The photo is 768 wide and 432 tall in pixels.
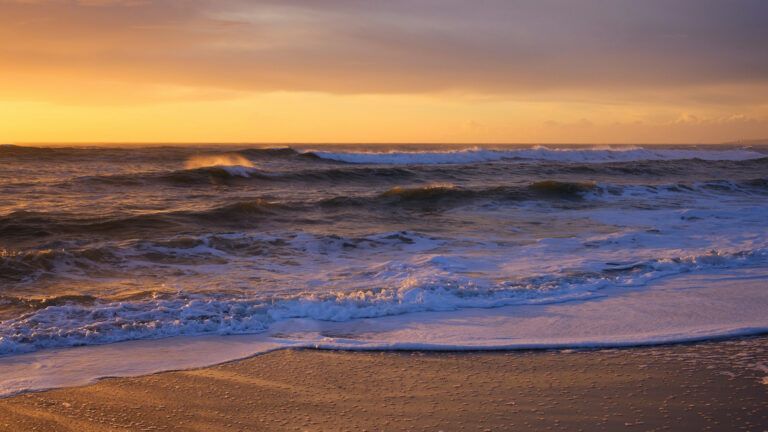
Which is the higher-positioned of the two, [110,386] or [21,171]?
[21,171]

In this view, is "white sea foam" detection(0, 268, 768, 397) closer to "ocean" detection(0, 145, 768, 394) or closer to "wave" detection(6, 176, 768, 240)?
"ocean" detection(0, 145, 768, 394)

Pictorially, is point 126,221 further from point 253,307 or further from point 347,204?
point 253,307

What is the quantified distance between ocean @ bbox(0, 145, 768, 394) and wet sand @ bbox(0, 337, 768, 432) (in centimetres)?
33

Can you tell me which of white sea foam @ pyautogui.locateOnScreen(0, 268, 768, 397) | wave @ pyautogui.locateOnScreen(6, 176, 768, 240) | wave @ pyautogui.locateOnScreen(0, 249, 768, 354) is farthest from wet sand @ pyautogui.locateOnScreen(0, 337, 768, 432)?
wave @ pyautogui.locateOnScreen(6, 176, 768, 240)

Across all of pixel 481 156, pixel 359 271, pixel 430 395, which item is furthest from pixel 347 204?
pixel 481 156

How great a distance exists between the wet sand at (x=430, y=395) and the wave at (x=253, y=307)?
1.09 metres

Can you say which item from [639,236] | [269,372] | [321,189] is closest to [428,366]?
[269,372]

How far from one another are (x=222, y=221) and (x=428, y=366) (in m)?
9.24

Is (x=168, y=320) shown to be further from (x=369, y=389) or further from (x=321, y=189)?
(x=321, y=189)

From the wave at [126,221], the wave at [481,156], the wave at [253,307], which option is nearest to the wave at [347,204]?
the wave at [126,221]

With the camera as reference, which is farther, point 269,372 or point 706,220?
point 706,220

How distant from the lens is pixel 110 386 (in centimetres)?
425

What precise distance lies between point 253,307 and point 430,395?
2.69 metres

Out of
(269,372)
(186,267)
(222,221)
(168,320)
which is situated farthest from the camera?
(222,221)
